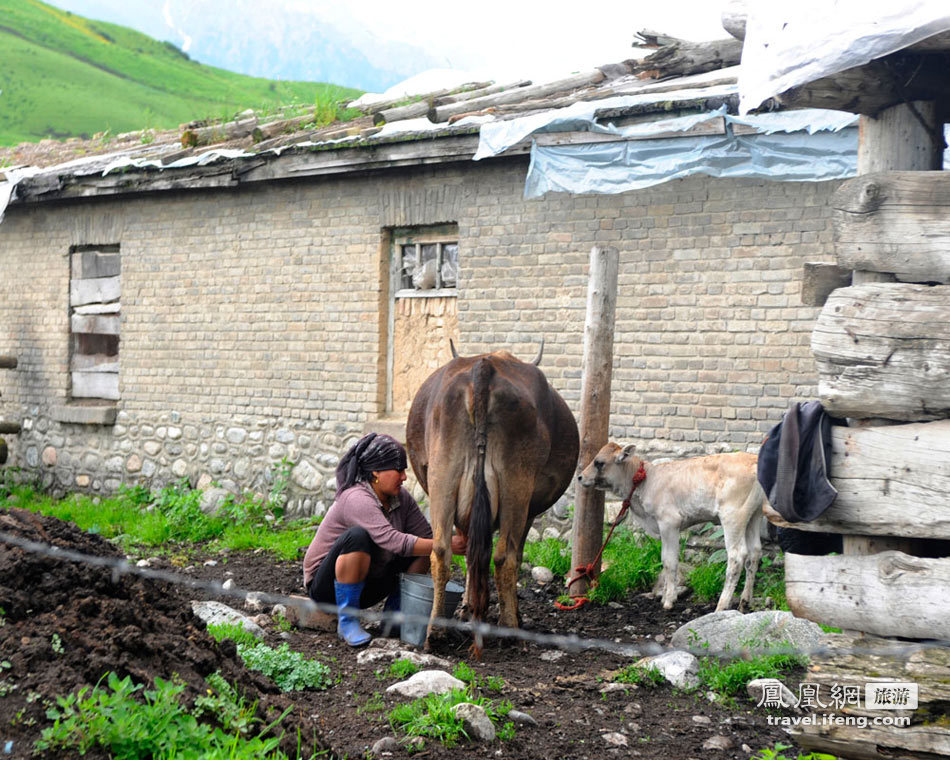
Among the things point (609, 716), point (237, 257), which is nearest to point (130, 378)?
point (237, 257)

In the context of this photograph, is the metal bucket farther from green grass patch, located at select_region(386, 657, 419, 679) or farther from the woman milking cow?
green grass patch, located at select_region(386, 657, 419, 679)

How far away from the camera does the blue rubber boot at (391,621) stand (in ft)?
Answer: 21.2

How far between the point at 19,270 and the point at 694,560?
9.72m

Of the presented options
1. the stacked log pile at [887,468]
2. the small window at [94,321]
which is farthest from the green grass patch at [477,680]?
the small window at [94,321]

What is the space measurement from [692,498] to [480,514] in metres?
2.09

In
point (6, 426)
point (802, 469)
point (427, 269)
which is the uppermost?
point (427, 269)

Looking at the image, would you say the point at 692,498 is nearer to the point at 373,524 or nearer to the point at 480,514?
the point at 480,514

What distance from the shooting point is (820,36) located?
12.3ft

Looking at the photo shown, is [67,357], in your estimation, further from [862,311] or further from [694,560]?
[862,311]

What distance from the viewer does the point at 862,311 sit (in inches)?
153

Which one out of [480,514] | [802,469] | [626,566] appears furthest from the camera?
[626,566]

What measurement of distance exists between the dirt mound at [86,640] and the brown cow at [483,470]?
5.30ft

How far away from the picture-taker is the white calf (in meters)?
7.20

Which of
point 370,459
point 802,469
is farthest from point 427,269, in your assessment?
point 802,469
